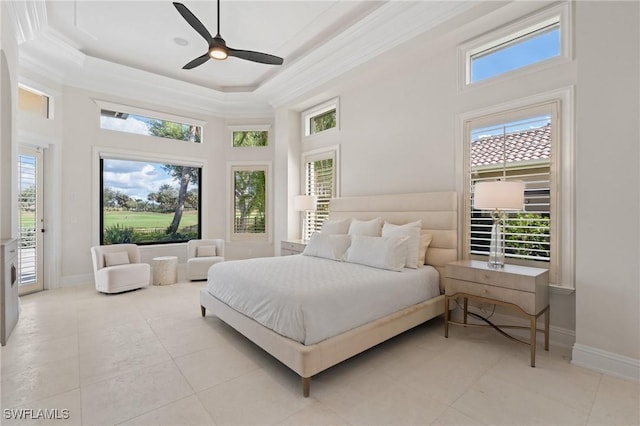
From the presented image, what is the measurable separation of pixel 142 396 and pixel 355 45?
14.9 feet

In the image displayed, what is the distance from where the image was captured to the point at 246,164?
22.8ft

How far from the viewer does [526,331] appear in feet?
10.1

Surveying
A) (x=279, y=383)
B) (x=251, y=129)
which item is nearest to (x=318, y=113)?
(x=251, y=129)

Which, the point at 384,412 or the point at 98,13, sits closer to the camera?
the point at 384,412

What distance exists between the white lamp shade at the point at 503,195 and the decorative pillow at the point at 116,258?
5.31 metres

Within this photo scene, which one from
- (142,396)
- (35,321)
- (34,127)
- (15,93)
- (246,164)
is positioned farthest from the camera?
(246,164)

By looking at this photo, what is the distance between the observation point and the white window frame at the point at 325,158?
5.28 meters

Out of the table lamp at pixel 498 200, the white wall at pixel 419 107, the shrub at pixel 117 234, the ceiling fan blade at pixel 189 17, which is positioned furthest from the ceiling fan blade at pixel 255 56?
the shrub at pixel 117 234

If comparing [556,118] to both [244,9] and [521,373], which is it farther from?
[244,9]

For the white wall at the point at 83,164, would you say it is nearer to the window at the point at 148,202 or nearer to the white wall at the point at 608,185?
the window at the point at 148,202

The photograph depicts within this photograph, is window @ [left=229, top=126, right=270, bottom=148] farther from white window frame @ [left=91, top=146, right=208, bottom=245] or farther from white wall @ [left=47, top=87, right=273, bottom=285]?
white wall @ [left=47, top=87, right=273, bottom=285]

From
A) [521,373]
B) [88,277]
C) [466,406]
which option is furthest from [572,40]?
[88,277]

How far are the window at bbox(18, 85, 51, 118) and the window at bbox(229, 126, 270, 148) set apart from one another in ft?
10.3

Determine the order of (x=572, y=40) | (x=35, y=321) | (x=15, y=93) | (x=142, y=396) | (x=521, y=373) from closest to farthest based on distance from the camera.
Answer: (x=142, y=396) < (x=521, y=373) < (x=572, y=40) < (x=35, y=321) < (x=15, y=93)
